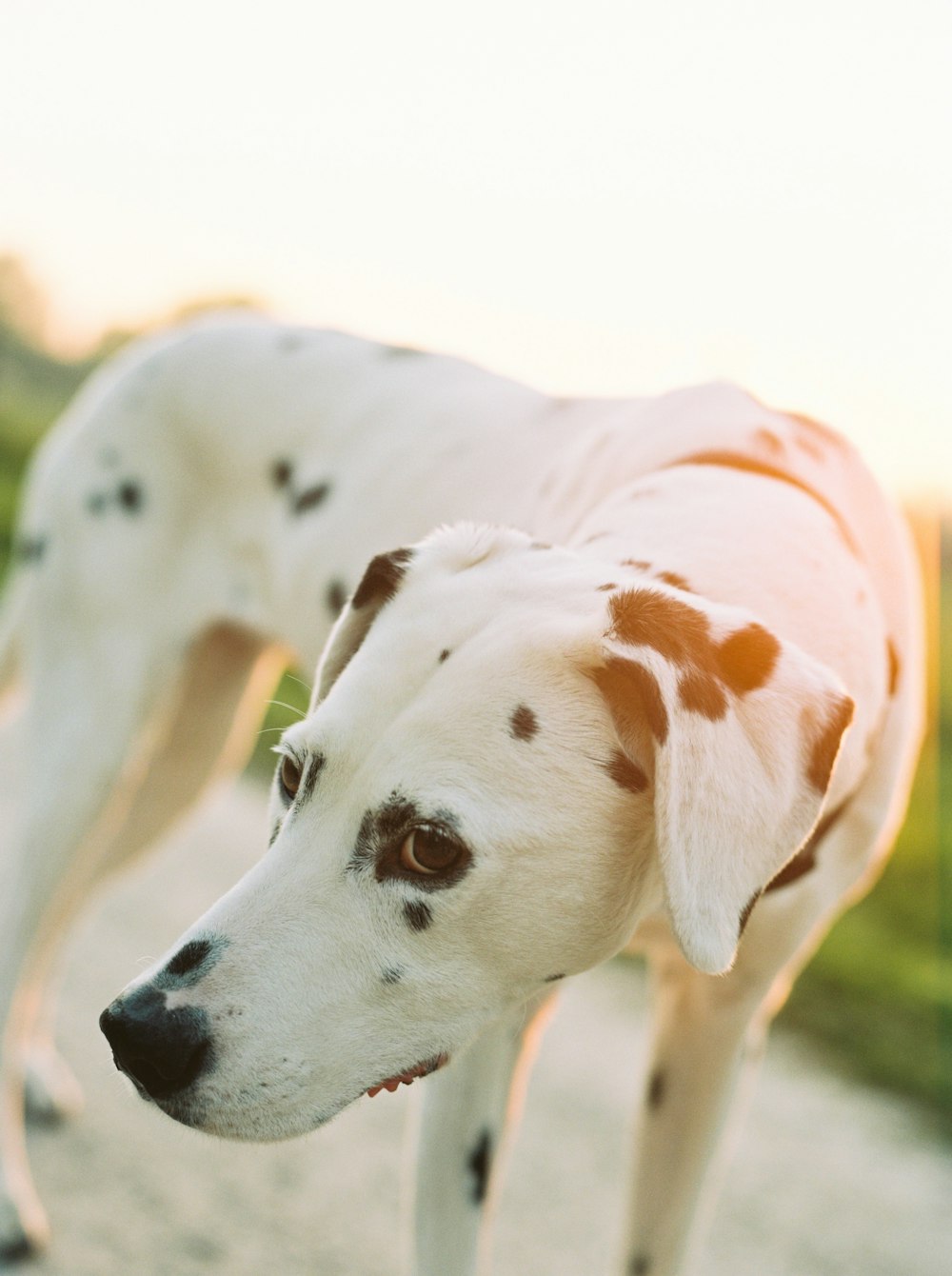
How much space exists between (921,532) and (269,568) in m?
1.56

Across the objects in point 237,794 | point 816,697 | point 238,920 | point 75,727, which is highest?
point 816,697

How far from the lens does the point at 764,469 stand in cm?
221

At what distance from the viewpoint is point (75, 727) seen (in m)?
3.16

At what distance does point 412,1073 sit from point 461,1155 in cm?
68

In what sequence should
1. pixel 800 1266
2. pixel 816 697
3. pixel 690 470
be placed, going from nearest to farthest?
1. pixel 816 697
2. pixel 690 470
3. pixel 800 1266

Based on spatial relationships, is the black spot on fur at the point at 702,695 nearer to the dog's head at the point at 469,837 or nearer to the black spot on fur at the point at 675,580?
the dog's head at the point at 469,837

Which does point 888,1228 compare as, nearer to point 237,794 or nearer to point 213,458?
point 213,458

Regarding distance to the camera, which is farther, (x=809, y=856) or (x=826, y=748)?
(x=809, y=856)

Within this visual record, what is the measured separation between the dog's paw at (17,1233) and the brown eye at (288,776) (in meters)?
1.96

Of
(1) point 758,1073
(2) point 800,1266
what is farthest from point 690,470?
(1) point 758,1073

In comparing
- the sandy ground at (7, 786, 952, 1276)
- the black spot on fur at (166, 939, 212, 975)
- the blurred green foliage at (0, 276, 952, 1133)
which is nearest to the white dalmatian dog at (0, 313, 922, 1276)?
the black spot on fur at (166, 939, 212, 975)

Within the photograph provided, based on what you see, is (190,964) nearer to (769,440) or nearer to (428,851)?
(428,851)

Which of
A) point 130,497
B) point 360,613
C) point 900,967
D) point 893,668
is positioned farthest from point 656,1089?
point 900,967

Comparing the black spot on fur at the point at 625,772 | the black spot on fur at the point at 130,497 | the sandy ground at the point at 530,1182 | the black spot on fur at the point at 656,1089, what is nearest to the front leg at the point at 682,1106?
the black spot on fur at the point at 656,1089
